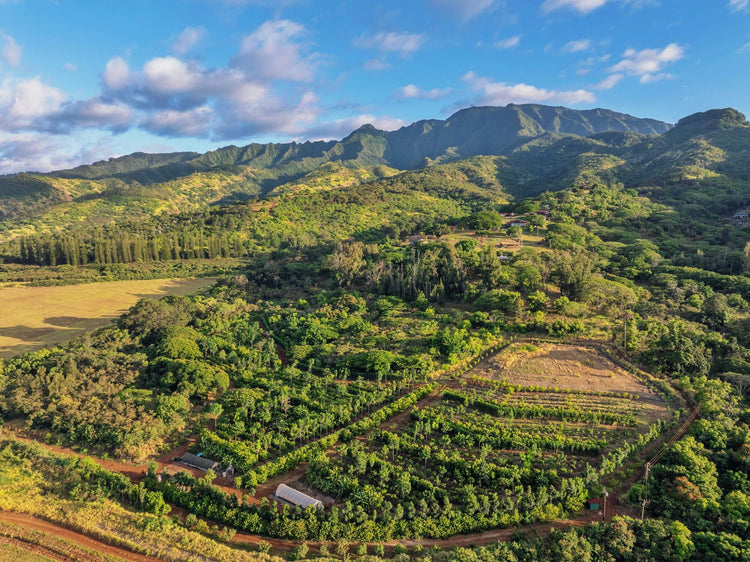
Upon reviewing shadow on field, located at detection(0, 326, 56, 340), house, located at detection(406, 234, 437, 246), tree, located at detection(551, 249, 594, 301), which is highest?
house, located at detection(406, 234, 437, 246)

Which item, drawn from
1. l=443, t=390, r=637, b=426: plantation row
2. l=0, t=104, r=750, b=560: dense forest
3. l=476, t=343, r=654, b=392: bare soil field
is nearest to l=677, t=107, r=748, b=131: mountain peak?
l=0, t=104, r=750, b=560: dense forest

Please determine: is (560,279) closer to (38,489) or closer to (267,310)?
(267,310)

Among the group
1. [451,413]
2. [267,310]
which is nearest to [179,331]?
[267,310]

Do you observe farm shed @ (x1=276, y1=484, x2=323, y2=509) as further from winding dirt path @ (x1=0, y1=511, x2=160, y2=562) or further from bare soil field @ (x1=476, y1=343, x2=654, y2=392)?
bare soil field @ (x1=476, y1=343, x2=654, y2=392)

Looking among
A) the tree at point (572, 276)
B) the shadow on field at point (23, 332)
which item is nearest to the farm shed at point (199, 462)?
the shadow on field at point (23, 332)

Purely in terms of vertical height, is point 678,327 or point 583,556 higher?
point 678,327
